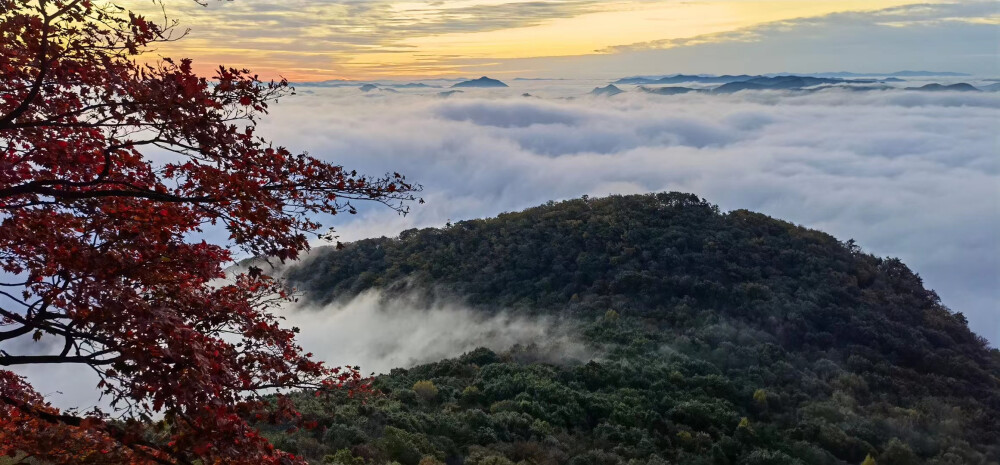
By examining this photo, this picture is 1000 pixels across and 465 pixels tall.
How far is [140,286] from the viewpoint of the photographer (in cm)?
475

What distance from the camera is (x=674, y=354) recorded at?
1920 cm

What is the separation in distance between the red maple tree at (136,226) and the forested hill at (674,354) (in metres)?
5.28

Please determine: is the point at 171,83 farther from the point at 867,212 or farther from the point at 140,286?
the point at 867,212

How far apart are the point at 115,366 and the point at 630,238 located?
27667 millimetres

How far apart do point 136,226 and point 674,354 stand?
16857 mm

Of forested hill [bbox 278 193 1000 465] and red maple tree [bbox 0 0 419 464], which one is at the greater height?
red maple tree [bbox 0 0 419 464]

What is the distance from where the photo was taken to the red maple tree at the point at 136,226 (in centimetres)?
416

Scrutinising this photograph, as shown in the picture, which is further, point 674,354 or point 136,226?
point 674,354

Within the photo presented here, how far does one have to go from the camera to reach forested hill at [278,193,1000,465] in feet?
42.7

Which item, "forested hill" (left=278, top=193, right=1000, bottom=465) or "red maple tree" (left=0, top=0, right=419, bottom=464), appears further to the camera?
"forested hill" (left=278, top=193, right=1000, bottom=465)

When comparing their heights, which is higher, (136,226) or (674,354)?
(136,226)

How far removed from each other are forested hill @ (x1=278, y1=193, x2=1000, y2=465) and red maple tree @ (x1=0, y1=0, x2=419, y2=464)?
5.28 meters

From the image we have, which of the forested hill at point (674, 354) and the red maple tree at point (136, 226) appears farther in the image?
the forested hill at point (674, 354)

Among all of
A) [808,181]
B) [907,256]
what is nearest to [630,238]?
[907,256]
